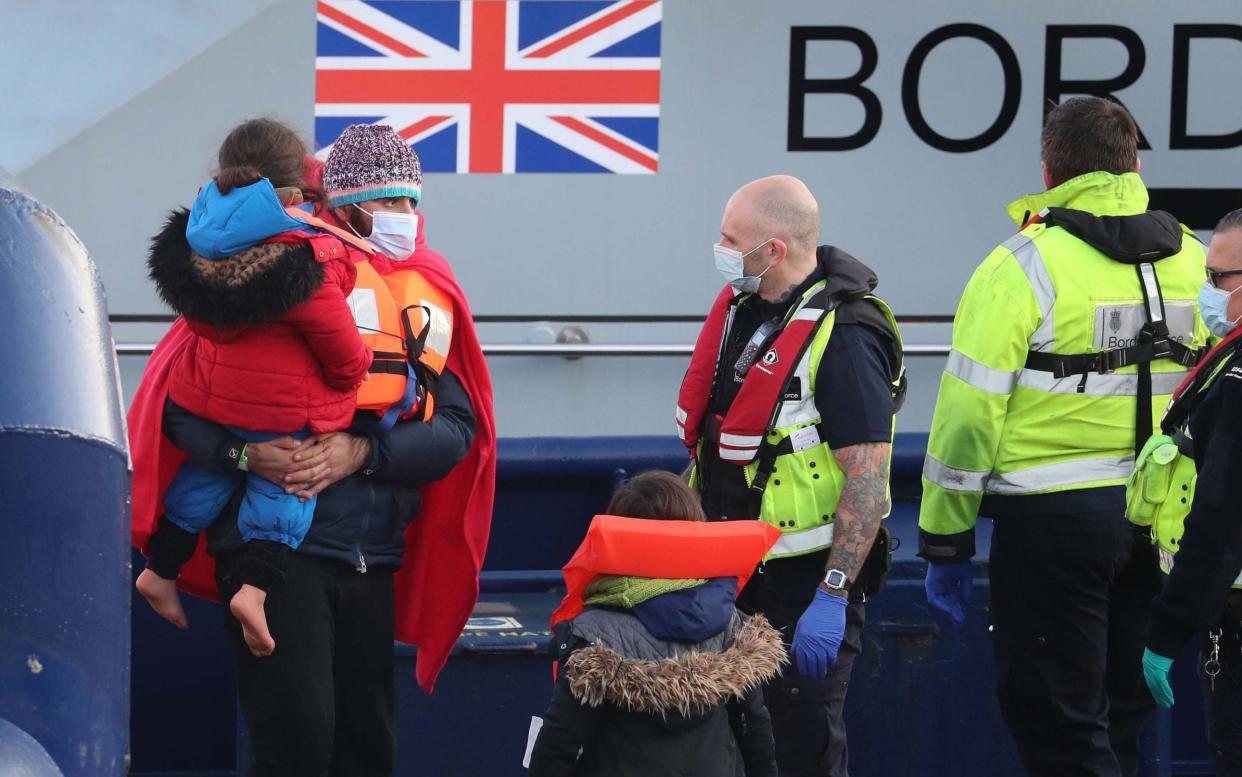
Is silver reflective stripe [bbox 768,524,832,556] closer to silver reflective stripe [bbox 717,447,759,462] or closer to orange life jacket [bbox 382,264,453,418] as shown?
silver reflective stripe [bbox 717,447,759,462]

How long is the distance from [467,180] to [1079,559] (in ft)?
5.77

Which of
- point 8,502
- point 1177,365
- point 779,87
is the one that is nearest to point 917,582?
point 1177,365

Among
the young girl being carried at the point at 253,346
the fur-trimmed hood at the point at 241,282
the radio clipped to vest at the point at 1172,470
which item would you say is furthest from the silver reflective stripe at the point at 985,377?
the fur-trimmed hood at the point at 241,282

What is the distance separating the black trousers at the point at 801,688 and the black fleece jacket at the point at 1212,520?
0.65 m

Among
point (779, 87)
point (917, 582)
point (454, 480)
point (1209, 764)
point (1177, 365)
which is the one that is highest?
point (779, 87)

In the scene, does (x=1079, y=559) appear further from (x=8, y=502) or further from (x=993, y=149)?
(x=8, y=502)

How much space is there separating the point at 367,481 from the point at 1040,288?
1.48 metres

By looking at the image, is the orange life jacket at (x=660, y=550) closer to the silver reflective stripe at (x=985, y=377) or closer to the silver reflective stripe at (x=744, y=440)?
the silver reflective stripe at (x=744, y=440)

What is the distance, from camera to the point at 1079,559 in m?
3.49

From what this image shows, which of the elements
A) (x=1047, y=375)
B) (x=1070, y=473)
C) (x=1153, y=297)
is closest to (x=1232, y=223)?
(x=1153, y=297)

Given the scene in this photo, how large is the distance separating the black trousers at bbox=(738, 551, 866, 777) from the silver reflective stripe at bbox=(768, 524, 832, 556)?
0.13 ft

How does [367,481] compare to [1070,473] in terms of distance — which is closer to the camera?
[367,481]

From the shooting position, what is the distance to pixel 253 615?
2.76m

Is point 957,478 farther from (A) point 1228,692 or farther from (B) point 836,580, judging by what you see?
(A) point 1228,692
